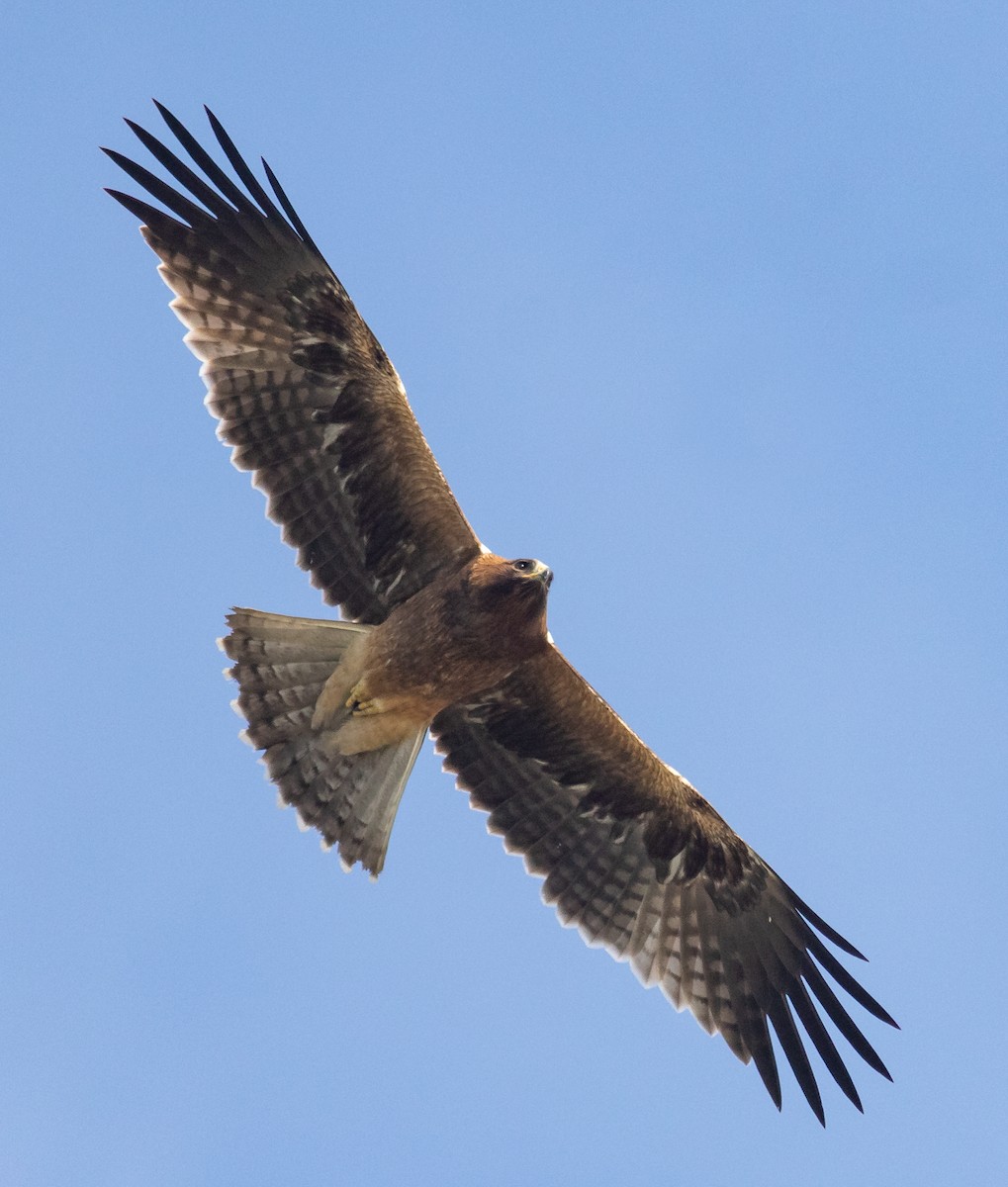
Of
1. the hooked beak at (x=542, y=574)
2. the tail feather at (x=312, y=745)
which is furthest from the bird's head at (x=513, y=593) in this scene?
the tail feather at (x=312, y=745)

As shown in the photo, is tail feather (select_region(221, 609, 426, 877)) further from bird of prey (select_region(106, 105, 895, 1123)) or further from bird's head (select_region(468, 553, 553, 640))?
bird's head (select_region(468, 553, 553, 640))

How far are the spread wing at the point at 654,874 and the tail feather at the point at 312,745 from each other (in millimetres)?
767

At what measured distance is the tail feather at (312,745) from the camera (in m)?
11.5

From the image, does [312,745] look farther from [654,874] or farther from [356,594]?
[654,874]

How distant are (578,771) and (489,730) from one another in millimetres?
642

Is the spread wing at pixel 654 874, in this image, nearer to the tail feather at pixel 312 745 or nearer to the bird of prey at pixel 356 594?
the bird of prey at pixel 356 594

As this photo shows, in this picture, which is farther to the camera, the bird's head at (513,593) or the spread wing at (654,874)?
the spread wing at (654,874)

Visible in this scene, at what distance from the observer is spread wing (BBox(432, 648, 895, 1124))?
40.4 ft

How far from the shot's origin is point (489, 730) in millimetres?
12391

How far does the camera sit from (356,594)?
39.1 ft

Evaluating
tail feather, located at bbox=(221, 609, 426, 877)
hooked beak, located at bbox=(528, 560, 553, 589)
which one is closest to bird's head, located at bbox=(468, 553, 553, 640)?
hooked beak, located at bbox=(528, 560, 553, 589)

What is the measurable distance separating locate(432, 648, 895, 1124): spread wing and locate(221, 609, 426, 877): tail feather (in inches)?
30.2

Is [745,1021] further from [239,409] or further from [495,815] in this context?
[239,409]

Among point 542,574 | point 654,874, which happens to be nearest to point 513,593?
point 542,574
